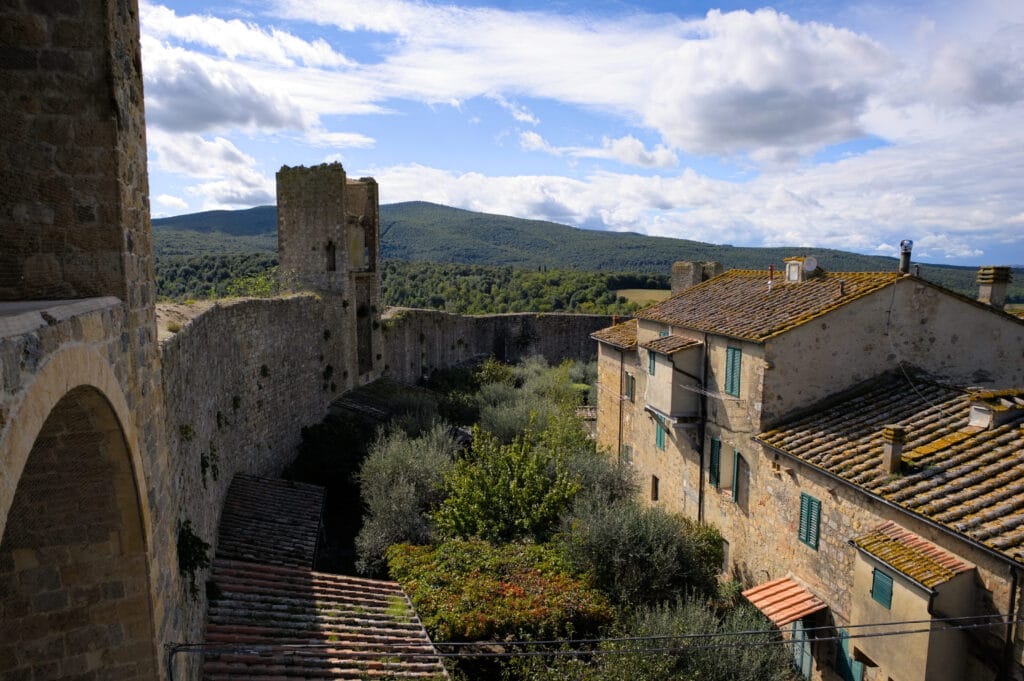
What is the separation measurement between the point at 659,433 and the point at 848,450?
6317 millimetres

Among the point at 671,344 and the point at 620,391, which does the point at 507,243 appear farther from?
the point at 671,344

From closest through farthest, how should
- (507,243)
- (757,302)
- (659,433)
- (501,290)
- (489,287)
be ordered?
(757,302)
(659,433)
(501,290)
(489,287)
(507,243)

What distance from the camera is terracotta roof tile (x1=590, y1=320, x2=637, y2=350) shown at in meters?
18.5

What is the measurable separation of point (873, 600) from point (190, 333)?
31.6 feet

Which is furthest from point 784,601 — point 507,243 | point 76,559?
point 507,243

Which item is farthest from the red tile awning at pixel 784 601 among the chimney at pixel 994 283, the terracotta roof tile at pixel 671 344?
the chimney at pixel 994 283

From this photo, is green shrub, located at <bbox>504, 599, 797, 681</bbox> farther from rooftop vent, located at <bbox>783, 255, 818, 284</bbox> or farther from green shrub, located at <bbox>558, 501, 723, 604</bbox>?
rooftop vent, located at <bbox>783, 255, 818, 284</bbox>

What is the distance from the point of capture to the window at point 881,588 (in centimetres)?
798

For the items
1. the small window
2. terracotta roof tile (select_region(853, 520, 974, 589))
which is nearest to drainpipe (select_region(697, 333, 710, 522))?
terracotta roof tile (select_region(853, 520, 974, 589))

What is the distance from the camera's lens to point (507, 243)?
350 ft

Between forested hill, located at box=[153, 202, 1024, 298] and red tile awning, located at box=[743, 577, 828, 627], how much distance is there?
6566 cm

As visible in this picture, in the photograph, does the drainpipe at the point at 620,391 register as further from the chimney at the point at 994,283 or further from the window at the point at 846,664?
the window at the point at 846,664

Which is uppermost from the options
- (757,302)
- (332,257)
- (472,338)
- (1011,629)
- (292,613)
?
(332,257)

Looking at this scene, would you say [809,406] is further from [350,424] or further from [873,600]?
[350,424]
